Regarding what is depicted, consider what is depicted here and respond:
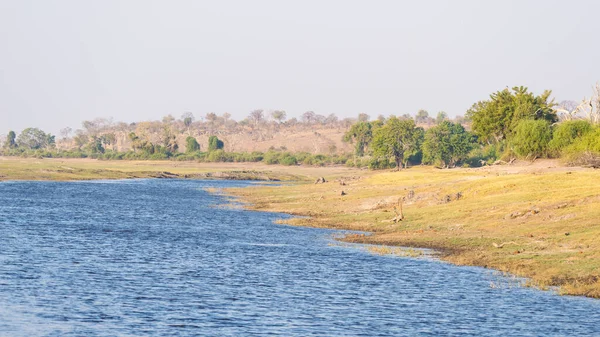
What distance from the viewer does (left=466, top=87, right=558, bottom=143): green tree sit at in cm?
13325

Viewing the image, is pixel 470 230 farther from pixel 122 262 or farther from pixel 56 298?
pixel 56 298

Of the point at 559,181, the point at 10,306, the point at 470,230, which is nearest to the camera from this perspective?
the point at 10,306

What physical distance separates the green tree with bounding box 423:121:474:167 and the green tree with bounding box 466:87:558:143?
29.1 meters

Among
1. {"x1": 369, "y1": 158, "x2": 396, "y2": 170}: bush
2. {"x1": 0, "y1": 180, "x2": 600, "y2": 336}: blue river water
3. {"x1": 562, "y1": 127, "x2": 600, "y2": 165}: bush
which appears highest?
{"x1": 562, "y1": 127, "x2": 600, "y2": 165}: bush

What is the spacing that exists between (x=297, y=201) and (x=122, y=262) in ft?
185

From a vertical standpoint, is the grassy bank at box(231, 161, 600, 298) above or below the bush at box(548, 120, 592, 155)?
below

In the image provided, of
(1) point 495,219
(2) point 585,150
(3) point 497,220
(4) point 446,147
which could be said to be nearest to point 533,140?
(2) point 585,150

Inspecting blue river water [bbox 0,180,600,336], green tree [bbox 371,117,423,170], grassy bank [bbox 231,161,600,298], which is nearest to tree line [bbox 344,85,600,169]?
green tree [bbox 371,117,423,170]

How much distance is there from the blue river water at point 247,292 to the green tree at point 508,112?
7693 centimetres

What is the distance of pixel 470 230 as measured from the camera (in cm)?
5906

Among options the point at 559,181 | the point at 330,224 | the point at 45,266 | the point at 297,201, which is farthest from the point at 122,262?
the point at 297,201

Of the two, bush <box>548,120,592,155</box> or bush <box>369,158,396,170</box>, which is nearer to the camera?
bush <box>548,120,592,155</box>

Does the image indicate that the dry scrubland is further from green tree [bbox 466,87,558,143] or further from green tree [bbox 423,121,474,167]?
green tree [bbox 423,121,474,167]

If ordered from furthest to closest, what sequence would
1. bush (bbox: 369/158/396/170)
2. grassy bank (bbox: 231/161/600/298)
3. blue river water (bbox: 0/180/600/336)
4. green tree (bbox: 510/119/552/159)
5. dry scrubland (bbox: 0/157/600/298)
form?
1. bush (bbox: 369/158/396/170)
2. green tree (bbox: 510/119/552/159)
3. dry scrubland (bbox: 0/157/600/298)
4. grassy bank (bbox: 231/161/600/298)
5. blue river water (bbox: 0/180/600/336)
